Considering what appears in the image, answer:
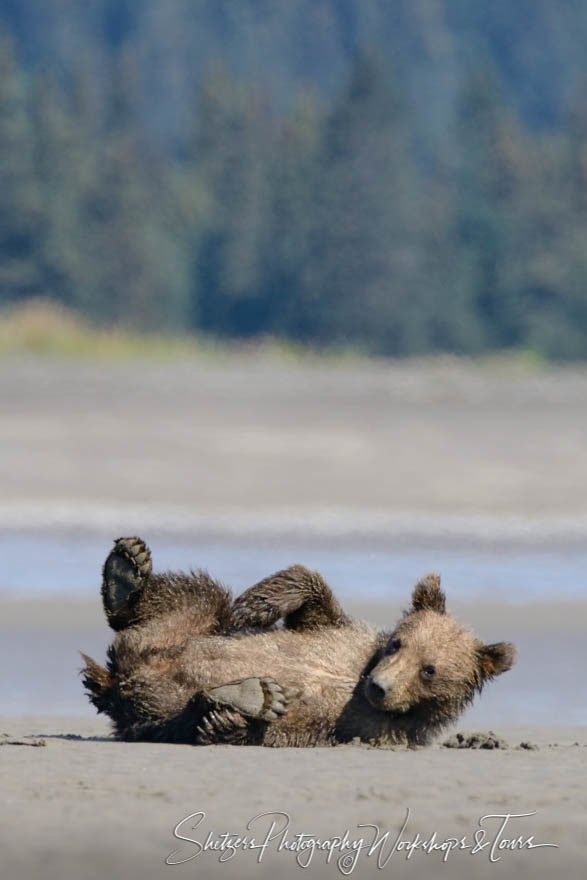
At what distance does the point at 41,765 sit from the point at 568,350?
49898mm

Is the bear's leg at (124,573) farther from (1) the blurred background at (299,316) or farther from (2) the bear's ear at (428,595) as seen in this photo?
(1) the blurred background at (299,316)

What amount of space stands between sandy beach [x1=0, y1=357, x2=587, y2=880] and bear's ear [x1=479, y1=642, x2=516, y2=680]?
275 millimetres

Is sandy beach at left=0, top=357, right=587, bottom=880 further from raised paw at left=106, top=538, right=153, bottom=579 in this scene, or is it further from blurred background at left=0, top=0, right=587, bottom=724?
raised paw at left=106, top=538, right=153, bottom=579

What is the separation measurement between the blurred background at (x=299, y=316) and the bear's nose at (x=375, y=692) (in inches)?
62.7

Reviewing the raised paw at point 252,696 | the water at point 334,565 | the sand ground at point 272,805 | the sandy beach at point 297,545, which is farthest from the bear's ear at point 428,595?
the water at point 334,565

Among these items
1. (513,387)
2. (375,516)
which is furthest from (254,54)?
(375,516)

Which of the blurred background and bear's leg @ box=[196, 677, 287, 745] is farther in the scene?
the blurred background

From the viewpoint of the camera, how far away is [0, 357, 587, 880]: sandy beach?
4914mm

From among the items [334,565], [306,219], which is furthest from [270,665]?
[306,219]

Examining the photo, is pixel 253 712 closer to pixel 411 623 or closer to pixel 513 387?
pixel 411 623

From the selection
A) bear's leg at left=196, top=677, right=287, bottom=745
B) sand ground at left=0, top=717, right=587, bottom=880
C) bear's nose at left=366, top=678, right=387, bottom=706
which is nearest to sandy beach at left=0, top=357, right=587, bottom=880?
sand ground at left=0, top=717, right=587, bottom=880

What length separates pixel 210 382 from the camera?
92.6ft

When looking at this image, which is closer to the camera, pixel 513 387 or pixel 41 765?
pixel 41 765

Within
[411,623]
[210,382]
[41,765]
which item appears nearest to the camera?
[41,765]
